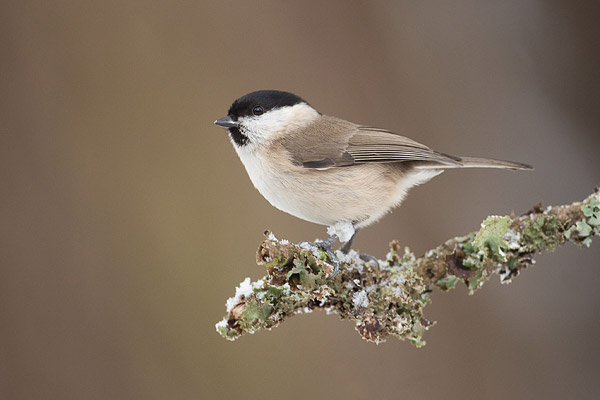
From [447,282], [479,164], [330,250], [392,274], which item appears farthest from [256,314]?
[479,164]

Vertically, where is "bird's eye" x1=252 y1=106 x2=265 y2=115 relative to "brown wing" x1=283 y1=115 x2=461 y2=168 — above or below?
above

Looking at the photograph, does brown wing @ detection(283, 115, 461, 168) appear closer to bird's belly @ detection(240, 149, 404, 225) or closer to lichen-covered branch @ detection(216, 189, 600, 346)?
bird's belly @ detection(240, 149, 404, 225)

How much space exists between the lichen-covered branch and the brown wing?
0.98 ft

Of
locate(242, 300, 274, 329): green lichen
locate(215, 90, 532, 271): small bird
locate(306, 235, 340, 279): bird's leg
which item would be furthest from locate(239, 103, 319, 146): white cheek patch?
locate(242, 300, 274, 329): green lichen

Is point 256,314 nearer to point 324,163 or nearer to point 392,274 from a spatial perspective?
point 392,274

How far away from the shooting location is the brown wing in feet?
5.84

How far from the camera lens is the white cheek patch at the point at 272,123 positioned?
5.95 ft

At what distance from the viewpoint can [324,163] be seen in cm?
Result: 179

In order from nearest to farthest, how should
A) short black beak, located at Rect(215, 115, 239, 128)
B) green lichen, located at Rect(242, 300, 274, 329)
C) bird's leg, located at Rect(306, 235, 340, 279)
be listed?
green lichen, located at Rect(242, 300, 274, 329) < bird's leg, located at Rect(306, 235, 340, 279) < short black beak, located at Rect(215, 115, 239, 128)

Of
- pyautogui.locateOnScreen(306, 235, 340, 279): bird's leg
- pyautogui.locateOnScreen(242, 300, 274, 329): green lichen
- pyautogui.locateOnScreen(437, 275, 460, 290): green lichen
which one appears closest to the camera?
pyautogui.locateOnScreen(242, 300, 274, 329): green lichen

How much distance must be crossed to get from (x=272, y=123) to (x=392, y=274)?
63 centimetres

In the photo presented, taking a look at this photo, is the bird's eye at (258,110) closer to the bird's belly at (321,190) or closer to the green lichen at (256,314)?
the bird's belly at (321,190)

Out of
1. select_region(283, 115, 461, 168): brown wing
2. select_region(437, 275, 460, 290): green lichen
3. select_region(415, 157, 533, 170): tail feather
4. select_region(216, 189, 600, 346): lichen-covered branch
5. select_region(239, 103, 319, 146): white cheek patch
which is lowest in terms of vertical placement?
select_region(437, 275, 460, 290): green lichen

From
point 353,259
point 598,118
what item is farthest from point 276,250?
point 598,118
